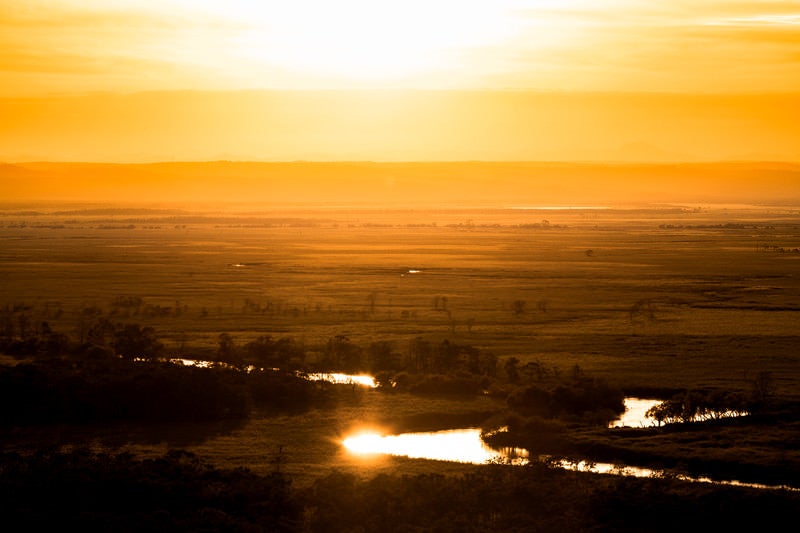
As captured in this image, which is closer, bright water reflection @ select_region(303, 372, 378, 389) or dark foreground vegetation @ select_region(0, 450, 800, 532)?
dark foreground vegetation @ select_region(0, 450, 800, 532)

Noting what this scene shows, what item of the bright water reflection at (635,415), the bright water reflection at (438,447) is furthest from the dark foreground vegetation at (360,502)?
the bright water reflection at (635,415)

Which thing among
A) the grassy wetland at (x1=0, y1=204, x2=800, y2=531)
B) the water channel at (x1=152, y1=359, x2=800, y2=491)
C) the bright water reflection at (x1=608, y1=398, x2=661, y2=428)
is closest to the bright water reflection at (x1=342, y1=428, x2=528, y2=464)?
the water channel at (x1=152, y1=359, x2=800, y2=491)

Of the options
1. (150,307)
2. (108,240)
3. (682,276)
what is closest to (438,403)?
(150,307)

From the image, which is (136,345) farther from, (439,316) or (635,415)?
(635,415)

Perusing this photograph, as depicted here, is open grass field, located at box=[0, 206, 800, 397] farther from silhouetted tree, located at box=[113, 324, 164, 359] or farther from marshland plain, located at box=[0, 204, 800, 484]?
silhouetted tree, located at box=[113, 324, 164, 359]

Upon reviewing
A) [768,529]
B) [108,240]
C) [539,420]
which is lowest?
[768,529]

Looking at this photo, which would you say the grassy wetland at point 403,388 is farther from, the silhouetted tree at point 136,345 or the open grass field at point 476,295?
the open grass field at point 476,295

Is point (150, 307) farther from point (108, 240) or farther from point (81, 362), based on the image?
Answer: point (108, 240)
